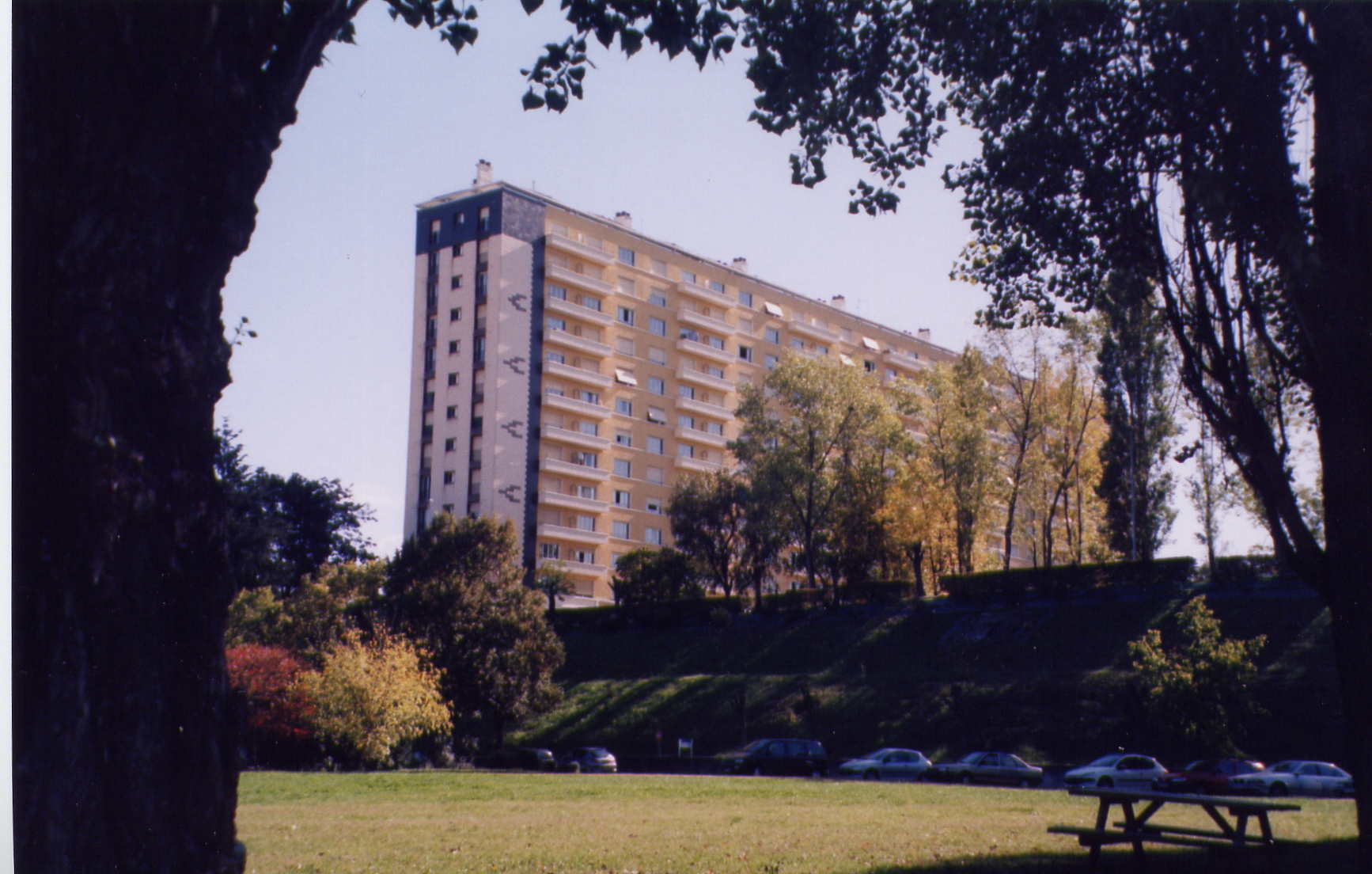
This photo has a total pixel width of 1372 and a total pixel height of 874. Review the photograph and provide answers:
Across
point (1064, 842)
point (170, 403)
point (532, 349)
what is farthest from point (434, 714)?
point (532, 349)

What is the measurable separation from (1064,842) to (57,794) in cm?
1077

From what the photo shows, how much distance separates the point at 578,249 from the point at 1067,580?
137ft

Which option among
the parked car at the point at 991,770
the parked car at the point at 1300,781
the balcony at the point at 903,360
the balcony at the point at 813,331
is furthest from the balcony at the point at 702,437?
A: the parked car at the point at 1300,781

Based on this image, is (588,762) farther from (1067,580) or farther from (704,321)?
(704,321)

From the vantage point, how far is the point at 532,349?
74062mm

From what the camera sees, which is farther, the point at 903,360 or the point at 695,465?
the point at 903,360

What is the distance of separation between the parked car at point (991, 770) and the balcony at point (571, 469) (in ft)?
143

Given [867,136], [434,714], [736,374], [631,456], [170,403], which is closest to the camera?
[170,403]

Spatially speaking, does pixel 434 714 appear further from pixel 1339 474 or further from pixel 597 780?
pixel 1339 474

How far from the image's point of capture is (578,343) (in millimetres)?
75500

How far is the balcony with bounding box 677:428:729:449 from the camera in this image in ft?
270

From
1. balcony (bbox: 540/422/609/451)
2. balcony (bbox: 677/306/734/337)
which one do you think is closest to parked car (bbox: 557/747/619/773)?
balcony (bbox: 540/422/609/451)

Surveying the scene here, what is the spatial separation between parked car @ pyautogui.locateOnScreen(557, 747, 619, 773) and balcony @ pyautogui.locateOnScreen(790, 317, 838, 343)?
186ft

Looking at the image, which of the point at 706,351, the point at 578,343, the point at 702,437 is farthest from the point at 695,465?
the point at 578,343
